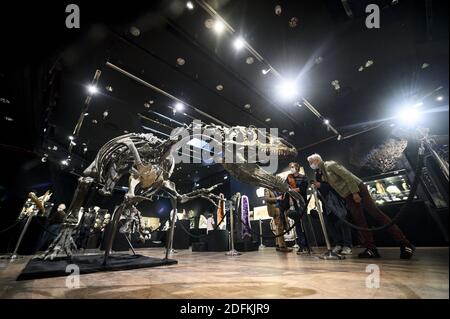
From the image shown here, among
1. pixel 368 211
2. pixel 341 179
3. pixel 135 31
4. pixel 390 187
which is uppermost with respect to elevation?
pixel 135 31

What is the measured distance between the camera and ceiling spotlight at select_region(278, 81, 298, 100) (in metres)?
6.71

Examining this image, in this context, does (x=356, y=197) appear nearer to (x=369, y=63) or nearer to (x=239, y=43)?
(x=239, y=43)

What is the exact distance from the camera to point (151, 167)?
343 centimetres

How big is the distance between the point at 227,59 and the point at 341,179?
4.25m

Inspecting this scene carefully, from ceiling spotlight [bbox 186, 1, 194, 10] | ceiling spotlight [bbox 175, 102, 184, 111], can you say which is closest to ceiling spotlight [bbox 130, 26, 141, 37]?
ceiling spotlight [bbox 186, 1, 194, 10]

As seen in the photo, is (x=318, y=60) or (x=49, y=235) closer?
(x=318, y=60)

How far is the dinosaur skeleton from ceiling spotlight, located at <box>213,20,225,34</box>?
3049 millimetres

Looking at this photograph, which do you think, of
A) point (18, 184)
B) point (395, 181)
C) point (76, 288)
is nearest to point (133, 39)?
point (76, 288)

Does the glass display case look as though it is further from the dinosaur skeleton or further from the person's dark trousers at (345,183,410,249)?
the dinosaur skeleton

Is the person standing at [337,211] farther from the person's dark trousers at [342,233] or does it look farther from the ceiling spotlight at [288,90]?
the ceiling spotlight at [288,90]

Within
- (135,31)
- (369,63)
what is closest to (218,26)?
(135,31)

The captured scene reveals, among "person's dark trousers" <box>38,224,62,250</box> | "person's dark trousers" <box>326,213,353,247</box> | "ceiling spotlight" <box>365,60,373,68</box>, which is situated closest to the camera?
"person's dark trousers" <box>326,213,353,247</box>

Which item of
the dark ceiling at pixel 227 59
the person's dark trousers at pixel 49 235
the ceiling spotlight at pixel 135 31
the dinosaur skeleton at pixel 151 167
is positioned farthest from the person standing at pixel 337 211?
the person's dark trousers at pixel 49 235

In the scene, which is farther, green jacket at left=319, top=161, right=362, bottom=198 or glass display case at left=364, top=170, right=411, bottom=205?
glass display case at left=364, top=170, right=411, bottom=205
